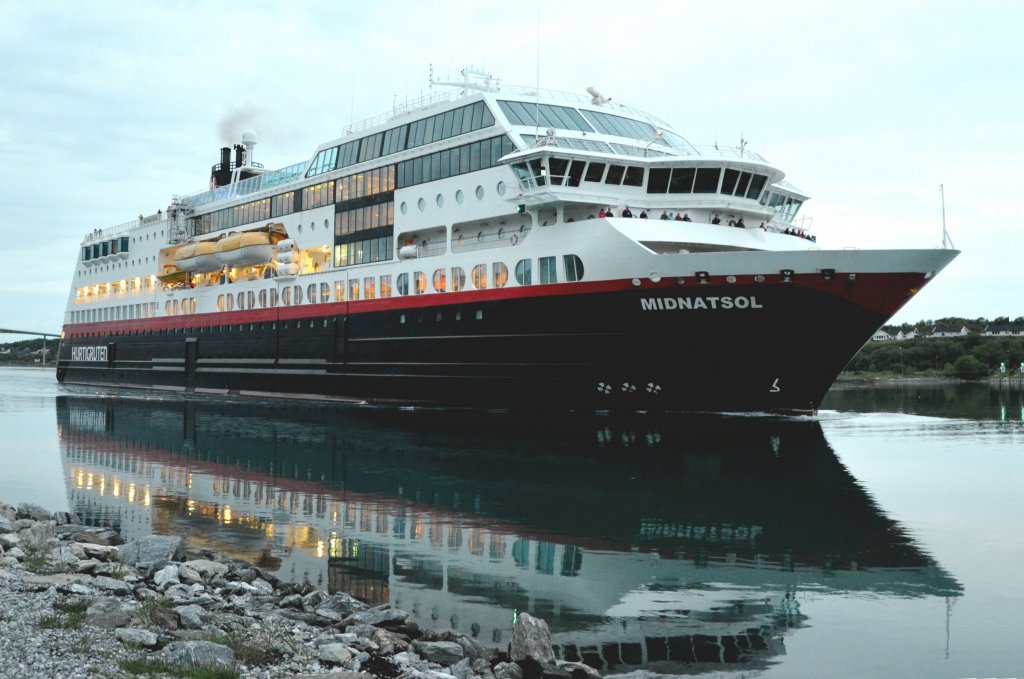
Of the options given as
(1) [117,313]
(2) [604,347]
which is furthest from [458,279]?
(1) [117,313]

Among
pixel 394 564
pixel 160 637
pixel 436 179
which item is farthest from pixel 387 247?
pixel 160 637

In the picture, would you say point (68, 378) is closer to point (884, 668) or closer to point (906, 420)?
point (906, 420)

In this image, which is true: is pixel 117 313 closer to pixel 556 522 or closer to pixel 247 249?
pixel 247 249

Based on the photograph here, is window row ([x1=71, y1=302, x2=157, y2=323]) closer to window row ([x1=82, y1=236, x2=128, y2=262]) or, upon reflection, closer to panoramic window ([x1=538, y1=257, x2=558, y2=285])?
window row ([x1=82, y1=236, x2=128, y2=262])

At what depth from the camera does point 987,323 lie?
557 feet

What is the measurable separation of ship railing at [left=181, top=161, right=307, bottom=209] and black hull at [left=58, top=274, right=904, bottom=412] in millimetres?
10086

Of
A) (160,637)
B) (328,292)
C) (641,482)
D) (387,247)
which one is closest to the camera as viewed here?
(160,637)

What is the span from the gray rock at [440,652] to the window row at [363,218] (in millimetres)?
31147

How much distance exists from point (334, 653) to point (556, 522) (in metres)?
7.45

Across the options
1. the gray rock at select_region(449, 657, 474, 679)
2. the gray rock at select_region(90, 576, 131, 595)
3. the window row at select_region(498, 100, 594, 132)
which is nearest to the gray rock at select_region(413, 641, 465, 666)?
the gray rock at select_region(449, 657, 474, 679)

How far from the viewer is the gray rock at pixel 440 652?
8.54 meters

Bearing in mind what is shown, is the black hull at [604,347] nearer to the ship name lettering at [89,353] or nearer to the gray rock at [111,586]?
the gray rock at [111,586]

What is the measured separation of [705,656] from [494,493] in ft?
32.0

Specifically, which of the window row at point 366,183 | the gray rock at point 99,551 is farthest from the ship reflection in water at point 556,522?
the window row at point 366,183
